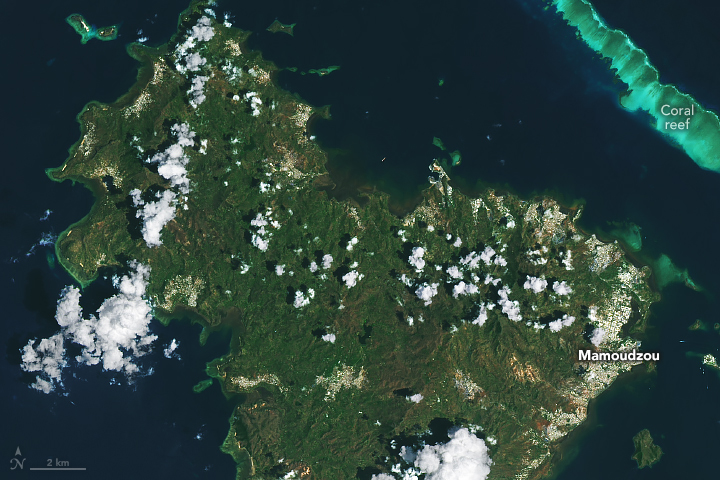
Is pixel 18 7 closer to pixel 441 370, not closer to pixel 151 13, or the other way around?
pixel 151 13

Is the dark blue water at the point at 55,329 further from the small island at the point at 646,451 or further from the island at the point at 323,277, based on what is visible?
the small island at the point at 646,451

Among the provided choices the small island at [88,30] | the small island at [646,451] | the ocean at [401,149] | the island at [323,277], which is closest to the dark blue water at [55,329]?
the ocean at [401,149]

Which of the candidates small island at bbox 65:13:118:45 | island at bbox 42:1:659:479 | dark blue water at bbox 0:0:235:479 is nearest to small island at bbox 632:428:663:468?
→ island at bbox 42:1:659:479

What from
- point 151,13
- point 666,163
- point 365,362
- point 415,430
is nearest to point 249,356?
point 365,362

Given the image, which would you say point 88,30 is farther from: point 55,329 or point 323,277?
point 323,277

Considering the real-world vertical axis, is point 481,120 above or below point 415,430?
above

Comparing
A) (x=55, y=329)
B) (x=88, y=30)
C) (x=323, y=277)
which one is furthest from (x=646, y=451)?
(x=88, y=30)
